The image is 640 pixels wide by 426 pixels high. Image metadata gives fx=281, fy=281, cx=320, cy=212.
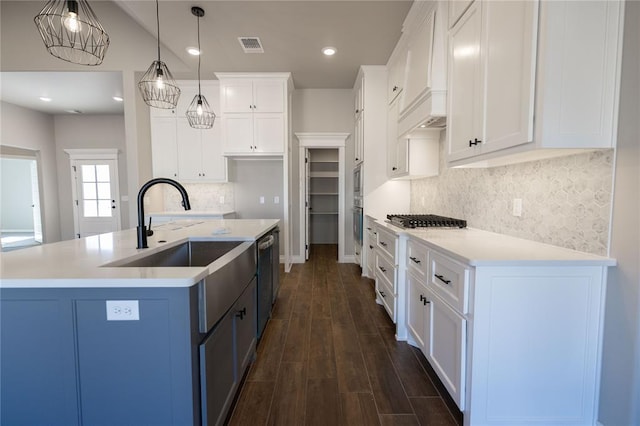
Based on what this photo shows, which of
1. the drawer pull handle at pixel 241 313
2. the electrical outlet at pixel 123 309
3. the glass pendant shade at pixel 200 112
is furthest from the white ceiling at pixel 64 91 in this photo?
the electrical outlet at pixel 123 309

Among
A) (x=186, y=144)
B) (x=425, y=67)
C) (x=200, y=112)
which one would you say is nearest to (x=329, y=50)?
(x=425, y=67)

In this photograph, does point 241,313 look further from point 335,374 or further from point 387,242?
point 387,242

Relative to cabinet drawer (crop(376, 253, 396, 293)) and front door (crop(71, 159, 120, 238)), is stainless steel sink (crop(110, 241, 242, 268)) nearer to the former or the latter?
cabinet drawer (crop(376, 253, 396, 293))

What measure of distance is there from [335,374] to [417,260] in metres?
0.97

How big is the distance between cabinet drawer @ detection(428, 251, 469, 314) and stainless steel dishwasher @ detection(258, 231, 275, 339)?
4.23 ft

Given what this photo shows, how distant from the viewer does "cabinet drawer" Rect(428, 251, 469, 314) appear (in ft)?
4.56

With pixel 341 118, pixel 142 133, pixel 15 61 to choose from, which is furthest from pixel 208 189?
pixel 15 61

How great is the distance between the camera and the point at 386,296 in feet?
8.93

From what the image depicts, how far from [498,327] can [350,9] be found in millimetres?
3001

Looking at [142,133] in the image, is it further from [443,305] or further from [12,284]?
[443,305]

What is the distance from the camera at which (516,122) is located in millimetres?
1360

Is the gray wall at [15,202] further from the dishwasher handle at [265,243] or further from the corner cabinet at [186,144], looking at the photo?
the dishwasher handle at [265,243]

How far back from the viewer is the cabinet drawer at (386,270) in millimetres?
2422

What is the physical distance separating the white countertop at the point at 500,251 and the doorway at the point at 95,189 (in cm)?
701
